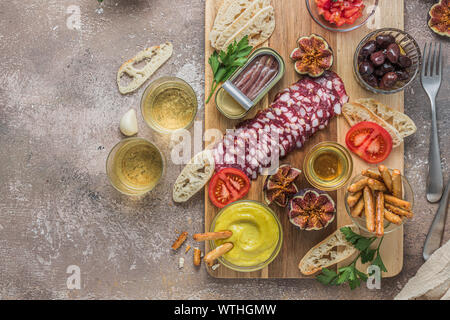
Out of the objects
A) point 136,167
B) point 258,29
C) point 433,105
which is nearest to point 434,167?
point 433,105

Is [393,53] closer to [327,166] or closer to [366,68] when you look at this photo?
[366,68]

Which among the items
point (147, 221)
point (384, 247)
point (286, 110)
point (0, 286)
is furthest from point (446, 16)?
point (0, 286)

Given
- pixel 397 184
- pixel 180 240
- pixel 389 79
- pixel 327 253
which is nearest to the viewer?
pixel 397 184

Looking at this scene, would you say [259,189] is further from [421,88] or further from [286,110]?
[421,88]

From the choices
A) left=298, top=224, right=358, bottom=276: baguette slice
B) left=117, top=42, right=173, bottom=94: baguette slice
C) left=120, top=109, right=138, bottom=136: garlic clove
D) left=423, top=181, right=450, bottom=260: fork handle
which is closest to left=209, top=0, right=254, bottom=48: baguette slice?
left=117, top=42, right=173, bottom=94: baguette slice

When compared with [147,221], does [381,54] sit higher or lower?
higher

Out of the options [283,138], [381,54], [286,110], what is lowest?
[283,138]
